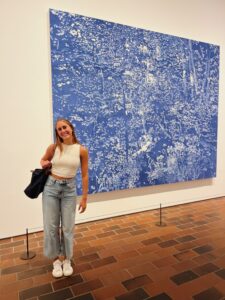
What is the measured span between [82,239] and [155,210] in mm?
1281

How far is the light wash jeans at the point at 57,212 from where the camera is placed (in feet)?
6.31

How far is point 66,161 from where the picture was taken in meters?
1.92

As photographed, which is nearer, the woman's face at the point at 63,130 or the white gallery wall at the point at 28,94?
the woman's face at the point at 63,130

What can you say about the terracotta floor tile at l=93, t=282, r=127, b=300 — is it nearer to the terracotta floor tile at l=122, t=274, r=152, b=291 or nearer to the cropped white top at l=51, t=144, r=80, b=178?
the terracotta floor tile at l=122, t=274, r=152, b=291

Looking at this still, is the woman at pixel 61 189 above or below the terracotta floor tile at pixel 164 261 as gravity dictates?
above

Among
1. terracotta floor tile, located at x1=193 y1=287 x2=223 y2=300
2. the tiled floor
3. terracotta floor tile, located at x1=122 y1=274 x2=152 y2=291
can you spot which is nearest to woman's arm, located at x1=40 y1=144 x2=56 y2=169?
the tiled floor

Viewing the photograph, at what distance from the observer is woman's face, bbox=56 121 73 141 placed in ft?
6.27

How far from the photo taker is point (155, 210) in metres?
3.58

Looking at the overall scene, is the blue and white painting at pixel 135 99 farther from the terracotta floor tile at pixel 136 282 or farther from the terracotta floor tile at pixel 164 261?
the terracotta floor tile at pixel 136 282

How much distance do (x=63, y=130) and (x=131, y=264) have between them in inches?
51.1

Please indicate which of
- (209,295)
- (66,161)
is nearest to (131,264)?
(209,295)

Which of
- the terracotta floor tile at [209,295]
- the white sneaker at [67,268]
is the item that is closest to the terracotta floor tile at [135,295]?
the terracotta floor tile at [209,295]

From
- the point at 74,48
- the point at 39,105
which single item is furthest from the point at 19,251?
the point at 74,48

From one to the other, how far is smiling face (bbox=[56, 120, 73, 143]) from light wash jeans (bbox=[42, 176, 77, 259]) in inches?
12.7
